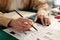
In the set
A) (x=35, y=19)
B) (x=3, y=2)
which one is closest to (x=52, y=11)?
(x=35, y=19)

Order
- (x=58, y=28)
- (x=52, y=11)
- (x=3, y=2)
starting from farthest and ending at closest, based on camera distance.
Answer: (x=52, y=11) → (x=3, y=2) → (x=58, y=28)

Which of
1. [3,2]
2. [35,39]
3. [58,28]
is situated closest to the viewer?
[35,39]

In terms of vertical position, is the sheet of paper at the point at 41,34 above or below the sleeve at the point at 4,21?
below

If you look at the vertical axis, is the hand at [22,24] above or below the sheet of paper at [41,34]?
above

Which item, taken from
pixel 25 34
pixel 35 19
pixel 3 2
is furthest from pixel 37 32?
pixel 3 2

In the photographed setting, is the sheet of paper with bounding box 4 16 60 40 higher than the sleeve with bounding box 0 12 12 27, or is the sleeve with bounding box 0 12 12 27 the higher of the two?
the sleeve with bounding box 0 12 12 27

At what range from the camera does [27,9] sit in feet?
4.20

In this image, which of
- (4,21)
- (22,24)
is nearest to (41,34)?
(22,24)

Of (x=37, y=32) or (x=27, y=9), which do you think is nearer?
(x=37, y=32)

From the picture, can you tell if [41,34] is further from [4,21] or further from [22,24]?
[4,21]

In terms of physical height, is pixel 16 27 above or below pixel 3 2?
below

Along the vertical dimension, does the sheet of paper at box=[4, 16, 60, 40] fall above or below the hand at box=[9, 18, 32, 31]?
below

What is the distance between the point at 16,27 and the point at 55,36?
23 cm

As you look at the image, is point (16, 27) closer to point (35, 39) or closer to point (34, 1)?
point (35, 39)
